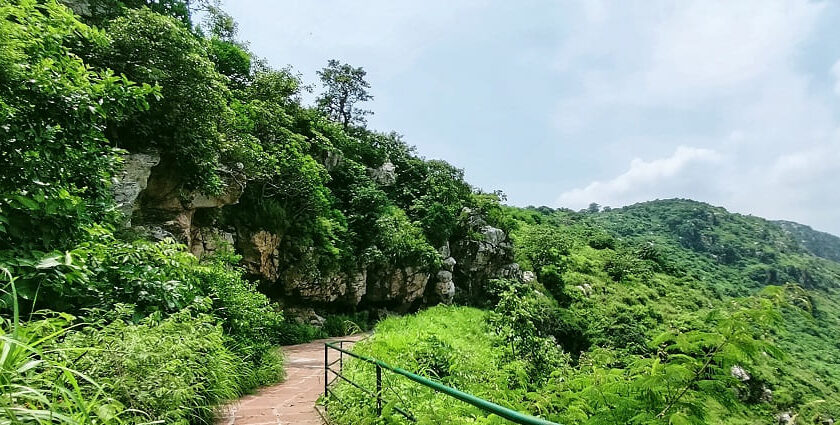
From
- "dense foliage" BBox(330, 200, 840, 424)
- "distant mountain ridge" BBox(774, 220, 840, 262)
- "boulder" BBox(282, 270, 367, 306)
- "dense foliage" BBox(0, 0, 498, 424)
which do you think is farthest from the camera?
"distant mountain ridge" BBox(774, 220, 840, 262)

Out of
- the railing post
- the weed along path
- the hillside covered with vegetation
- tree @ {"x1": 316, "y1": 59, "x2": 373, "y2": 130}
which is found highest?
tree @ {"x1": 316, "y1": 59, "x2": 373, "y2": 130}

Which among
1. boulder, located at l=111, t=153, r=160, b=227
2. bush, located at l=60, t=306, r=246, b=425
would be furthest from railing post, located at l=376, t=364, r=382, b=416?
boulder, located at l=111, t=153, r=160, b=227

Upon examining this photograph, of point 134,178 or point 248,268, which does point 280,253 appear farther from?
point 134,178

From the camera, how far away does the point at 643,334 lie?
20719 millimetres

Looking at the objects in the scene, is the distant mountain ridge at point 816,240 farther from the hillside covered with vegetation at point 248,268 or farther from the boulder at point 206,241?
the boulder at point 206,241

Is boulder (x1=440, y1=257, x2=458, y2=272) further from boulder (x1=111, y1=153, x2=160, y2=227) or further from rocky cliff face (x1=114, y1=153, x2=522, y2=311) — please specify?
boulder (x1=111, y1=153, x2=160, y2=227)

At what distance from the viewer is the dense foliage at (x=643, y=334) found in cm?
195

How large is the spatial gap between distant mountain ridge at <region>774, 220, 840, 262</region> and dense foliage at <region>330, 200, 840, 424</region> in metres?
30.5

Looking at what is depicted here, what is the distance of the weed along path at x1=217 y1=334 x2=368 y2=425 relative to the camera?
5.16 metres

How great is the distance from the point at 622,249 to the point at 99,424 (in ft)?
137

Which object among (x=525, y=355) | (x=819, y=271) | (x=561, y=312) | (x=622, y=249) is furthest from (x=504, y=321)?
(x=819, y=271)

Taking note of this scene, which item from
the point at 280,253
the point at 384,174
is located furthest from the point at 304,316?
the point at 384,174

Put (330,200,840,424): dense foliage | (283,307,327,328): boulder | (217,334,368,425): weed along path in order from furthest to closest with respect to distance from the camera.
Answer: (283,307,327,328): boulder → (217,334,368,425): weed along path → (330,200,840,424): dense foliage

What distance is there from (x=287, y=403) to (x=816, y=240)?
125 meters
